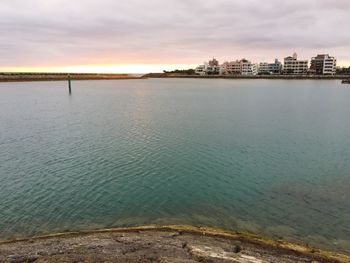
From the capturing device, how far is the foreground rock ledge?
1242cm


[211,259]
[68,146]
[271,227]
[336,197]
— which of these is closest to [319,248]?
[271,227]

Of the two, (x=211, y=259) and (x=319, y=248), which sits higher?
(x=211, y=259)

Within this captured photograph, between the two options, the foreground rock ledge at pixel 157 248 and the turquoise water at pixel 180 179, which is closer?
the foreground rock ledge at pixel 157 248

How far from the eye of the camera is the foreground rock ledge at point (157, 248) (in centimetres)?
1242

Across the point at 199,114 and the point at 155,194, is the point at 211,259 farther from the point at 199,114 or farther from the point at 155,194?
the point at 199,114

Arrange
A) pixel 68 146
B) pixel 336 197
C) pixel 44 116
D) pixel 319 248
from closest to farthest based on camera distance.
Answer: pixel 319 248, pixel 336 197, pixel 68 146, pixel 44 116

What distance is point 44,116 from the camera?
59219 mm

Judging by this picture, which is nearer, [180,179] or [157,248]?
[157,248]

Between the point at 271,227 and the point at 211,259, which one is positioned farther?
the point at 271,227

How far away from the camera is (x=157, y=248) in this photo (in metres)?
13.3

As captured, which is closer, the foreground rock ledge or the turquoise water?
the foreground rock ledge

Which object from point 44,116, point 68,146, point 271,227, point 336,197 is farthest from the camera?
point 44,116

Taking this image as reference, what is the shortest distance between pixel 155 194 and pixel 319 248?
36.8 feet

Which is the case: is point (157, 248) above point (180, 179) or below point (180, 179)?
above
